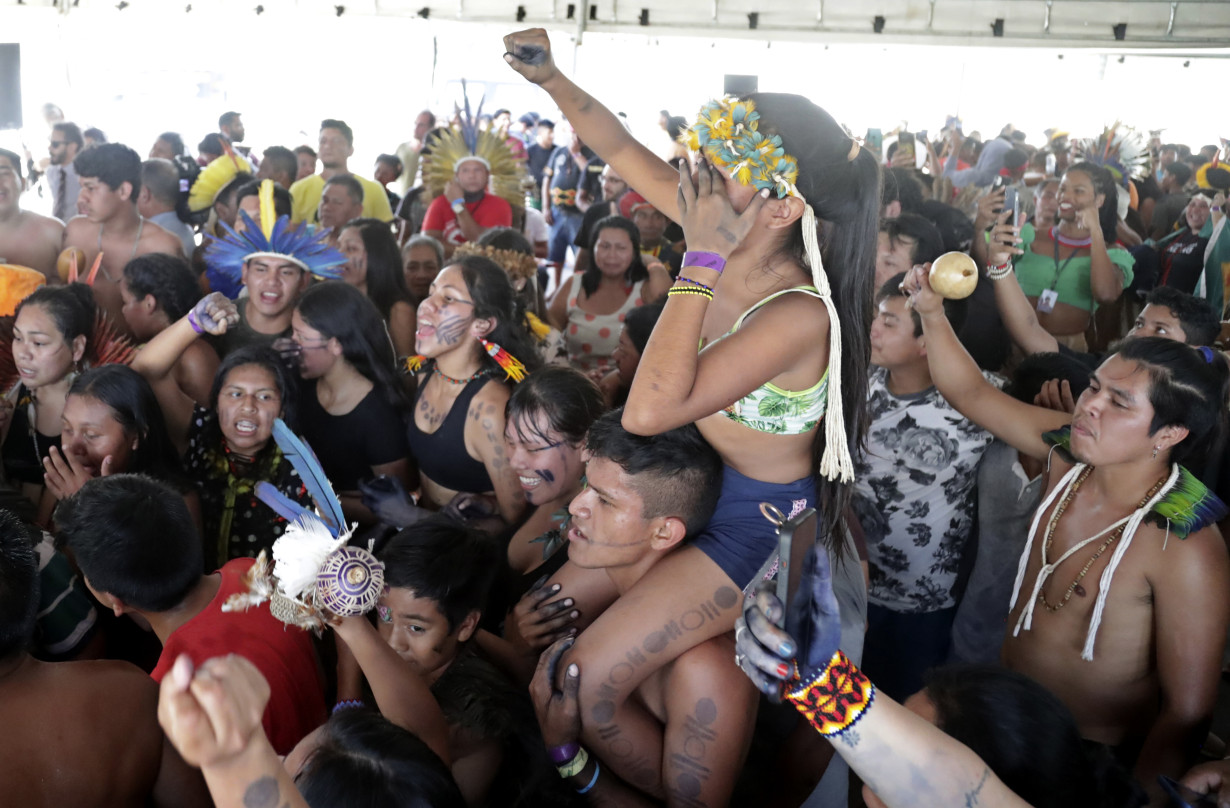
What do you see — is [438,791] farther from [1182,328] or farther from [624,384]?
[1182,328]

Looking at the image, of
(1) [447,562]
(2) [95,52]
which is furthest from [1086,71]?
(1) [447,562]

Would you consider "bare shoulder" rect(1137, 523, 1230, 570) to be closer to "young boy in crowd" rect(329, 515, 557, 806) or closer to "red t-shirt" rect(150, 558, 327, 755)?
"young boy in crowd" rect(329, 515, 557, 806)

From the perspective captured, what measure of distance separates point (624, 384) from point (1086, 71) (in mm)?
14669

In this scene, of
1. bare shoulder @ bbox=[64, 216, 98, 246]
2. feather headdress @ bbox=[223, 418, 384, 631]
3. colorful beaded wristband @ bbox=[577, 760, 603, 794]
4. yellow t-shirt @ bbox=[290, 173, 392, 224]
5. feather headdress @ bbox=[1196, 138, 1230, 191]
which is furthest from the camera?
feather headdress @ bbox=[1196, 138, 1230, 191]

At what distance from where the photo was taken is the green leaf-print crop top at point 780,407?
1796mm

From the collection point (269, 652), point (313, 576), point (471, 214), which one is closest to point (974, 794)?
point (313, 576)

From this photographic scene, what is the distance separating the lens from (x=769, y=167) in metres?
1.64

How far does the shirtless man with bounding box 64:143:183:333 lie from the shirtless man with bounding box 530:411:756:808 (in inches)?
121

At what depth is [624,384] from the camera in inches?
140

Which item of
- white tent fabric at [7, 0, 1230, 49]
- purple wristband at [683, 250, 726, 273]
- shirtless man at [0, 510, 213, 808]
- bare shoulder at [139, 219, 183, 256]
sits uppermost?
white tent fabric at [7, 0, 1230, 49]

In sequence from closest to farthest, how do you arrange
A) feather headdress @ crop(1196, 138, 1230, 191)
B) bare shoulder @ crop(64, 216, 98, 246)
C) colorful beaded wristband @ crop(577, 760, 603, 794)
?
colorful beaded wristband @ crop(577, 760, 603, 794) → bare shoulder @ crop(64, 216, 98, 246) → feather headdress @ crop(1196, 138, 1230, 191)

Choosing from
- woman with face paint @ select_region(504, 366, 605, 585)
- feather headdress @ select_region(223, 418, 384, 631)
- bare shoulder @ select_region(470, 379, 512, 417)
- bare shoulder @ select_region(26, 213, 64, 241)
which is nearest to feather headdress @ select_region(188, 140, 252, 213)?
bare shoulder @ select_region(26, 213, 64, 241)

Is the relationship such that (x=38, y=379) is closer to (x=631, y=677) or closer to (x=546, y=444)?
(x=546, y=444)

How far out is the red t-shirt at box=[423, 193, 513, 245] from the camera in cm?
555
